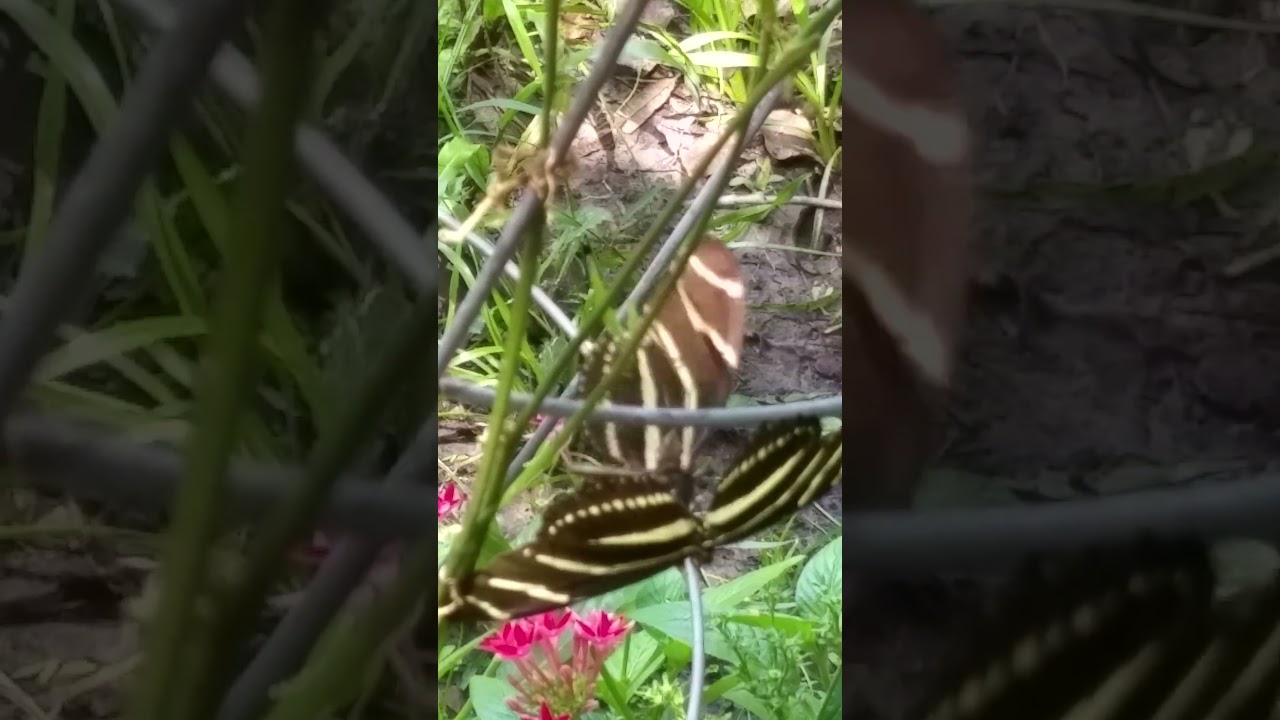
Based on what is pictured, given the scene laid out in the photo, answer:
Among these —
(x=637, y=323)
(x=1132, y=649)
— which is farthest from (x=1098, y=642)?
(x=637, y=323)

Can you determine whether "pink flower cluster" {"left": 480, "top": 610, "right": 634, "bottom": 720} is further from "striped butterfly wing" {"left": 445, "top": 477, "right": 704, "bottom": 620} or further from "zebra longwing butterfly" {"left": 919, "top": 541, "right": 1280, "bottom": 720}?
"zebra longwing butterfly" {"left": 919, "top": 541, "right": 1280, "bottom": 720}

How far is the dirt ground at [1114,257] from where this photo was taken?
0.35m

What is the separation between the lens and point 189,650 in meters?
0.33

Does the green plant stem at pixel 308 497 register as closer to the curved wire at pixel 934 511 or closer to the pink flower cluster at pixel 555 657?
the curved wire at pixel 934 511

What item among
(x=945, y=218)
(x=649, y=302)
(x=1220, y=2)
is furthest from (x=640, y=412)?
(x=1220, y=2)

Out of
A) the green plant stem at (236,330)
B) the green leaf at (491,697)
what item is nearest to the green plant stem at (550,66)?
the green plant stem at (236,330)

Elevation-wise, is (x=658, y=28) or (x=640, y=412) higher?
(x=658, y=28)

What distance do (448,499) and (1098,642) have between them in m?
0.27

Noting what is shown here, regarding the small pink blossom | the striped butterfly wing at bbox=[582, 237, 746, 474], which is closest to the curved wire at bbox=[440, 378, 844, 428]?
the striped butterfly wing at bbox=[582, 237, 746, 474]

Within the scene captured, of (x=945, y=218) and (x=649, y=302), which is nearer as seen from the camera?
(x=945, y=218)

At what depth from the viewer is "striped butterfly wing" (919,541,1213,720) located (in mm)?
360

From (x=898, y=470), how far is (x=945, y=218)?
97 millimetres

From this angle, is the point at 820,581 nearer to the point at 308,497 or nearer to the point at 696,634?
the point at 696,634

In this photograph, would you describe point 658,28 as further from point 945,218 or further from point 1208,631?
point 1208,631
